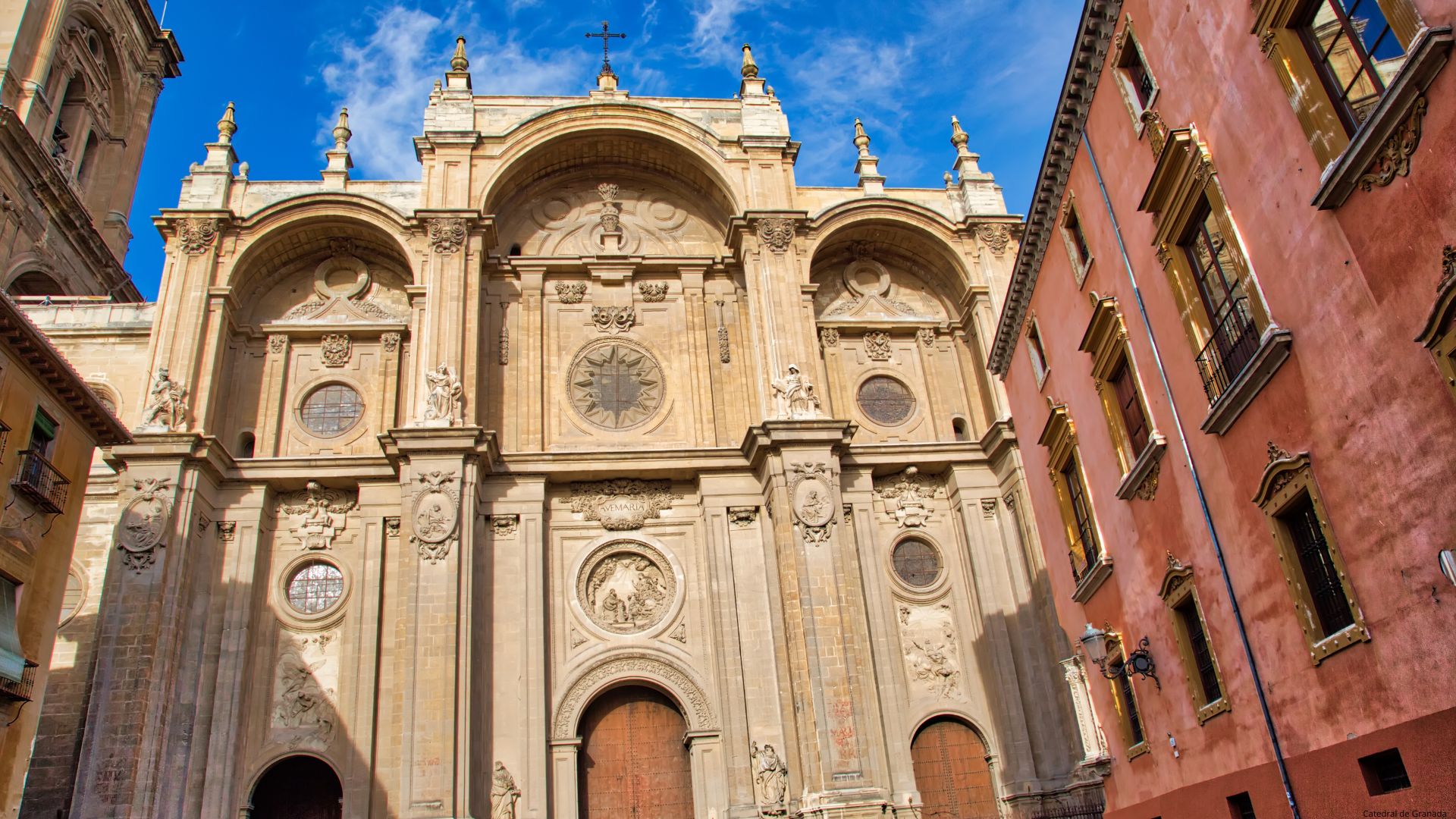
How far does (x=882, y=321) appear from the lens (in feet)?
84.7

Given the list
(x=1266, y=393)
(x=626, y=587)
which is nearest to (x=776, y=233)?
(x=626, y=587)

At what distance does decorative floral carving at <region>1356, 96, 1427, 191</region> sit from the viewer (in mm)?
7344

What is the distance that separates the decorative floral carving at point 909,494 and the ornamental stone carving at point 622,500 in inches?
193

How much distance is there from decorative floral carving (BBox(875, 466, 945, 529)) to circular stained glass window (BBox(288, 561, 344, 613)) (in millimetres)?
12194

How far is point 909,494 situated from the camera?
78.1 ft

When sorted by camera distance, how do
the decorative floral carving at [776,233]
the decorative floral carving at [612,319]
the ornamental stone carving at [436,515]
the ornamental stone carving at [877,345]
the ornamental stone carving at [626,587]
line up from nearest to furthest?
the ornamental stone carving at [436,515] < the ornamental stone carving at [626,587] < the decorative floral carving at [776,233] < the decorative floral carving at [612,319] < the ornamental stone carving at [877,345]

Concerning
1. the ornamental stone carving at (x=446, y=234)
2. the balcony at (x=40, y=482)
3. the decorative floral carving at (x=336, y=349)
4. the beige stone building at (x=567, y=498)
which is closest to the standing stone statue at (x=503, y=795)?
the beige stone building at (x=567, y=498)

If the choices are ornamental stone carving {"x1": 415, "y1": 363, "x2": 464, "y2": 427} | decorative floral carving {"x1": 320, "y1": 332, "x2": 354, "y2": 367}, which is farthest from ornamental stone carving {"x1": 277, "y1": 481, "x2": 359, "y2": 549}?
decorative floral carving {"x1": 320, "y1": 332, "x2": 354, "y2": 367}

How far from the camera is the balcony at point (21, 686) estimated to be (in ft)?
46.4

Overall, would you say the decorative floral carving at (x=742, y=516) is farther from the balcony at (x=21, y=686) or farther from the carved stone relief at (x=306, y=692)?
the balcony at (x=21, y=686)

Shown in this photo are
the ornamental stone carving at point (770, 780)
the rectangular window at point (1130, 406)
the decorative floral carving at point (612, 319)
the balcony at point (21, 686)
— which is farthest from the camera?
the decorative floral carving at point (612, 319)

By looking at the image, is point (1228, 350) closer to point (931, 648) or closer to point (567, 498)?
point (931, 648)

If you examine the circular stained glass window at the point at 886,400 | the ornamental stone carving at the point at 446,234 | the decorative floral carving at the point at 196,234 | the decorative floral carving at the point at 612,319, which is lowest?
the circular stained glass window at the point at 886,400

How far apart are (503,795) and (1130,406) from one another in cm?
1333
